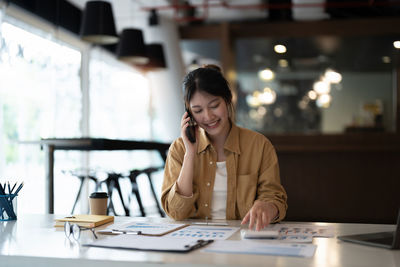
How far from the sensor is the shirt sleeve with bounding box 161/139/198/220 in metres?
2.04

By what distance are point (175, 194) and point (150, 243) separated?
657mm

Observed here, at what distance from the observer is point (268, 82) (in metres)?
10.2

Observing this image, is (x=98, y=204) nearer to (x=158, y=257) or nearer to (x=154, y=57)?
(x=158, y=257)

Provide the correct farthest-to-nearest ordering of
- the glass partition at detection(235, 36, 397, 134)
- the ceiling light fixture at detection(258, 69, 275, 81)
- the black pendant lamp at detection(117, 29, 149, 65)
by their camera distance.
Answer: the ceiling light fixture at detection(258, 69, 275, 81)
the glass partition at detection(235, 36, 397, 134)
the black pendant lamp at detection(117, 29, 149, 65)

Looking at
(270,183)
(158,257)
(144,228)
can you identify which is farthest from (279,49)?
(158,257)

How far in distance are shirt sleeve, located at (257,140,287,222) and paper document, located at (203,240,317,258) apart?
62cm

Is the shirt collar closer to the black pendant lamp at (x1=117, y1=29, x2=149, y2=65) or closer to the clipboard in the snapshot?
the clipboard

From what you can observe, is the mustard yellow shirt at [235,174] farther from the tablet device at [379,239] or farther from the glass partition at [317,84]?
the glass partition at [317,84]

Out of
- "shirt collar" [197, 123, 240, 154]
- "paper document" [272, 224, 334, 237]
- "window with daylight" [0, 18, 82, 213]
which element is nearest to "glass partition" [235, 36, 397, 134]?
"window with daylight" [0, 18, 82, 213]

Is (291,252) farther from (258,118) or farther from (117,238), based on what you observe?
(258,118)

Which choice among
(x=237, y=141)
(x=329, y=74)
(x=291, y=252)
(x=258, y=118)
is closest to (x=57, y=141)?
(x=237, y=141)

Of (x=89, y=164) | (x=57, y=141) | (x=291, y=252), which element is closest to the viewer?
(x=291, y=252)

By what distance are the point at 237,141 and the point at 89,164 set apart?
235 inches

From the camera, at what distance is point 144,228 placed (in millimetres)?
1686
